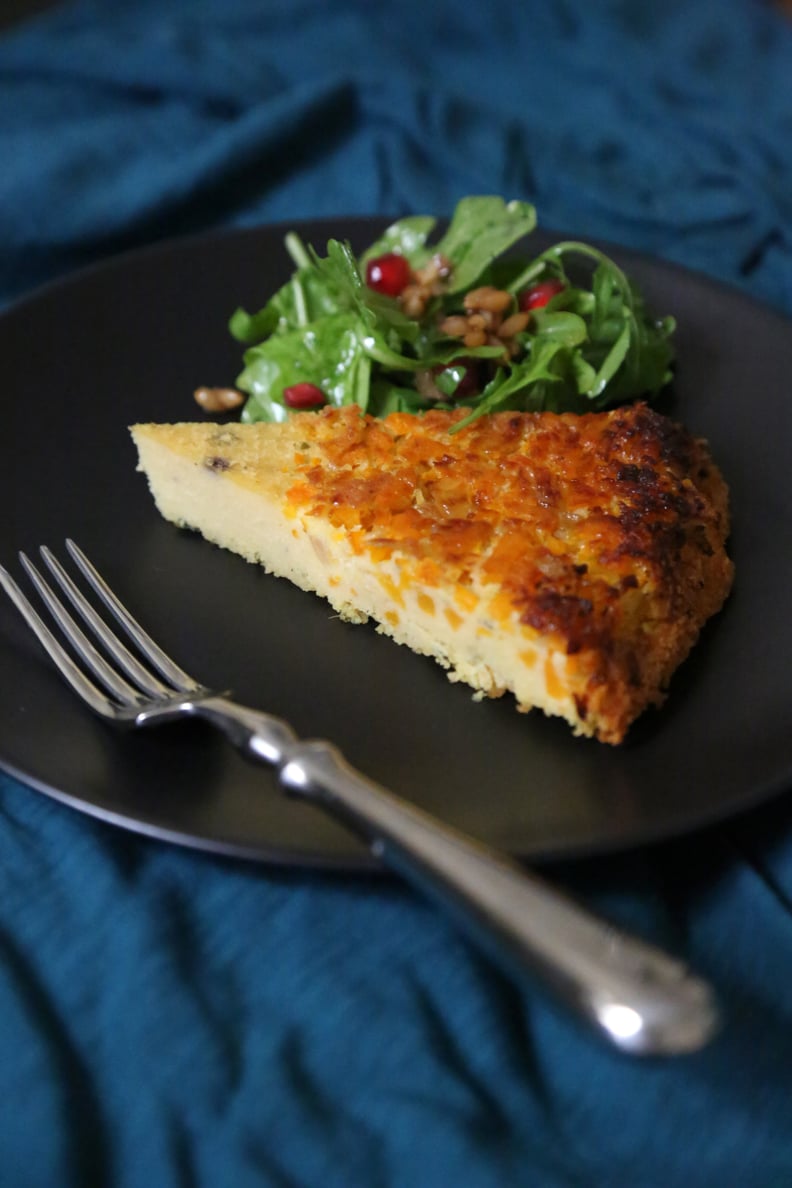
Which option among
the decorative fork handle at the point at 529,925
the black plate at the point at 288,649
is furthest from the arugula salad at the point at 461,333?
the decorative fork handle at the point at 529,925

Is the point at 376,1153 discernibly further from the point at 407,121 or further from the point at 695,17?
the point at 695,17

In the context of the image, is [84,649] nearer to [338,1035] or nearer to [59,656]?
[59,656]

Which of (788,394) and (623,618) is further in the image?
(788,394)

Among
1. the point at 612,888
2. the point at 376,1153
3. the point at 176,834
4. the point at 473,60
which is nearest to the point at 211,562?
the point at 176,834

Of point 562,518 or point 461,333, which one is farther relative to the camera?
point 461,333

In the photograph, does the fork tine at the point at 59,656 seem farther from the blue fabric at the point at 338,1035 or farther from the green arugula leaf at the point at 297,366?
the green arugula leaf at the point at 297,366

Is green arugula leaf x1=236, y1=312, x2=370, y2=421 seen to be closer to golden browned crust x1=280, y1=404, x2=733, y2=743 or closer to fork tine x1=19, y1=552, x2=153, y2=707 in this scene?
golden browned crust x1=280, y1=404, x2=733, y2=743

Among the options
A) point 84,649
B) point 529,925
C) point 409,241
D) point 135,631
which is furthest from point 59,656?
point 409,241
